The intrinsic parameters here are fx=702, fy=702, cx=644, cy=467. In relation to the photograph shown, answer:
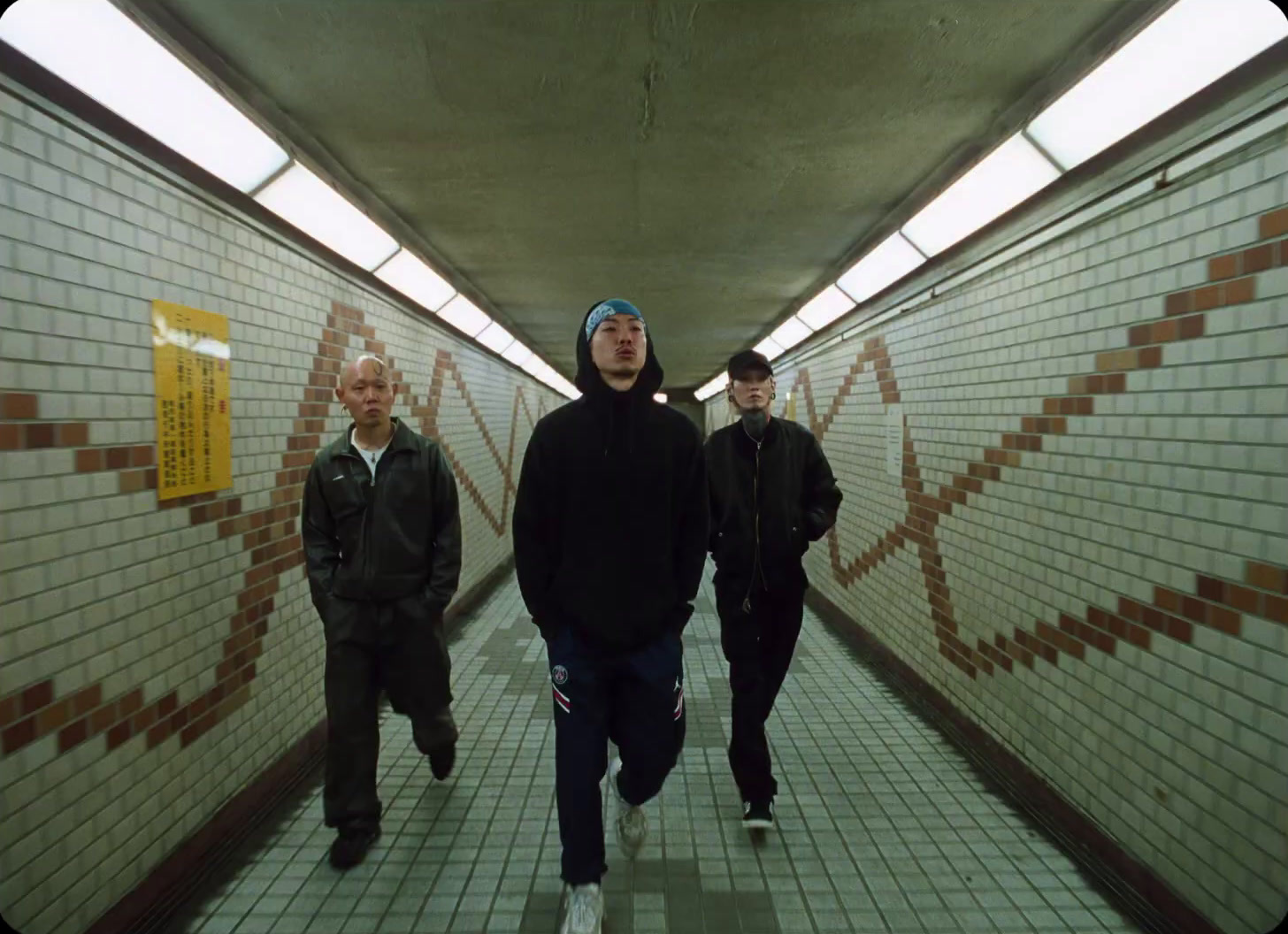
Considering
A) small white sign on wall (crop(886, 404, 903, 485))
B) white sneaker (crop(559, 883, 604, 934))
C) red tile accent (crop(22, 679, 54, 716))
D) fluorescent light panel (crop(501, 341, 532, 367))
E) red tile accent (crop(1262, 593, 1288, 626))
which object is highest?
fluorescent light panel (crop(501, 341, 532, 367))

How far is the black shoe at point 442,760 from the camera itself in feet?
9.47

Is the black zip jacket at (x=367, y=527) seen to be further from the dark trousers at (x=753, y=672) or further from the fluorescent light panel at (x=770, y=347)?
the fluorescent light panel at (x=770, y=347)

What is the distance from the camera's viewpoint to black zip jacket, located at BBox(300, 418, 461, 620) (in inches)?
98.8

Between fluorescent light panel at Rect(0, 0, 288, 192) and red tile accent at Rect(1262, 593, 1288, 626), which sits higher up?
fluorescent light panel at Rect(0, 0, 288, 192)

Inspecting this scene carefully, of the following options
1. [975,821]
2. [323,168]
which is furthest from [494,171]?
[975,821]

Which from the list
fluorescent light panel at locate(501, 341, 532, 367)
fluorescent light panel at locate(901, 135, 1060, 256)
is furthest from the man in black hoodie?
fluorescent light panel at locate(501, 341, 532, 367)

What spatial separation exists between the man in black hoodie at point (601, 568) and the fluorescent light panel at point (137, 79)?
1.48m

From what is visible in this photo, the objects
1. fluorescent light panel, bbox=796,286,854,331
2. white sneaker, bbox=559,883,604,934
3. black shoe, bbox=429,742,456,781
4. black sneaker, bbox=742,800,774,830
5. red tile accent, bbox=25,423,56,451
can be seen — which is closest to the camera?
red tile accent, bbox=25,423,56,451

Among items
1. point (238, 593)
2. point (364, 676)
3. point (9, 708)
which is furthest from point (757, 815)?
point (9, 708)

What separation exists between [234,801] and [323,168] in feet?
8.68

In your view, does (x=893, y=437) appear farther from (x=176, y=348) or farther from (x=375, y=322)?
(x=176, y=348)

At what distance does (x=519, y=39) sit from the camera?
7.29ft

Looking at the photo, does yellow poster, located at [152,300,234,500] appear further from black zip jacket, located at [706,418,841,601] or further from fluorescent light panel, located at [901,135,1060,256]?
Result: fluorescent light panel, located at [901,135,1060,256]

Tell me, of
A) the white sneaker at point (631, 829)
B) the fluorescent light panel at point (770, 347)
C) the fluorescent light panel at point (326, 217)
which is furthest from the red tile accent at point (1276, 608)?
the fluorescent light panel at point (770, 347)
